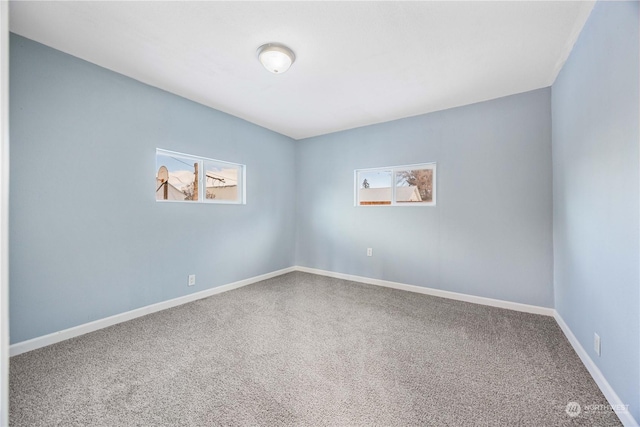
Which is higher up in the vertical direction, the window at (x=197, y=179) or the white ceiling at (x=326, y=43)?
the white ceiling at (x=326, y=43)

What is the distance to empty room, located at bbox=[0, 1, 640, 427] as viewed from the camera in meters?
1.48

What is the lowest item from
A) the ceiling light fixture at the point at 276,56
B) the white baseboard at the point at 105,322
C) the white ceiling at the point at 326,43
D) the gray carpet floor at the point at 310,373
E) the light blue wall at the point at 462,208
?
the gray carpet floor at the point at 310,373

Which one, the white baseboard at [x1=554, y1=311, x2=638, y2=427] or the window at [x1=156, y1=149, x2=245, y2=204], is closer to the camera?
the white baseboard at [x1=554, y1=311, x2=638, y2=427]

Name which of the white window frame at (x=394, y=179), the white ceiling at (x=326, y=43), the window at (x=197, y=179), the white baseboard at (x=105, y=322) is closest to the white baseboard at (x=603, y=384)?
the white window frame at (x=394, y=179)

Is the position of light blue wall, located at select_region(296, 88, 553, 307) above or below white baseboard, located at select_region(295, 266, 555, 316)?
above

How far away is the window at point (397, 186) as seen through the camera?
3.58 meters

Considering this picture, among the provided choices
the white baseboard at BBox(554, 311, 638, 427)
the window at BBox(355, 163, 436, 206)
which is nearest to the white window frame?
the window at BBox(355, 163, 436, 206)

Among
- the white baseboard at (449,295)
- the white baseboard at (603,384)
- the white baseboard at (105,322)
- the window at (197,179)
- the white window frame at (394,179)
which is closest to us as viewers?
the white baseboard at (603,384)

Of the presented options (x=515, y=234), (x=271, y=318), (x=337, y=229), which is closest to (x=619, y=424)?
(x=515, y=234)

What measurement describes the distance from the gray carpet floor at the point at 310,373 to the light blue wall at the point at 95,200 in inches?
14.1

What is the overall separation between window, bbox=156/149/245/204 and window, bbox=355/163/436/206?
6.28 ft

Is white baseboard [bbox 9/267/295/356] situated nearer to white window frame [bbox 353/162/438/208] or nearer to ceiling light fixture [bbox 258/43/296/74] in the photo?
white window frame [bbox 353/162/438/208]

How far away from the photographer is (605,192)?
1.59 m

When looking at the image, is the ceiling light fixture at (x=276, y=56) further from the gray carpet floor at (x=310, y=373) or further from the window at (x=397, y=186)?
the gray carpet floor at (x=310, y=373)
